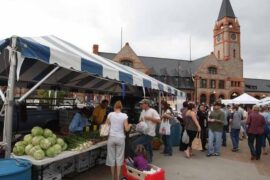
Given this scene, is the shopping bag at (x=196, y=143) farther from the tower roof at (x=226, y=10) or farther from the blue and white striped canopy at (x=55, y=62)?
the tower roof at (x=226, y=10)

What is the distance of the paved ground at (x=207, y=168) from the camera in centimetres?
641

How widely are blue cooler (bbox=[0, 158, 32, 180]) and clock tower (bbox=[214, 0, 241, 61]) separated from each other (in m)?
63.7

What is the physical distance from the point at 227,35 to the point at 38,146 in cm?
6915

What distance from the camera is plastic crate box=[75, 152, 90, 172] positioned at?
20.4ft

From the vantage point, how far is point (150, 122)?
721cm

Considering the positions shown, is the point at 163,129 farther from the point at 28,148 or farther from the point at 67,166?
the point at 28,148

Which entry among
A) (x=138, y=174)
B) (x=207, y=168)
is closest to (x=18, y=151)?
(x=138, y=174)

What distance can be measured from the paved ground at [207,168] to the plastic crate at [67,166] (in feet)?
0.65

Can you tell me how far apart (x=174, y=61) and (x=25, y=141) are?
2113 inches

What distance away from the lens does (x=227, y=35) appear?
67562mm

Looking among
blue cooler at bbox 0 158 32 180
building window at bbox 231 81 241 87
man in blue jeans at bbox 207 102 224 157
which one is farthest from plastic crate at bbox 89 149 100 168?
building window at bbox 231 81 241 87

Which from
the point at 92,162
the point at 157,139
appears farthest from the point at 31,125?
the point at 157,139

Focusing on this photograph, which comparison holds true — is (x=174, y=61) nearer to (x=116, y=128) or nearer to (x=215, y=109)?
(x=215, y=109)

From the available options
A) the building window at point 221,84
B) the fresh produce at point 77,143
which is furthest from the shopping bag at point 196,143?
the building window at point 221,84
